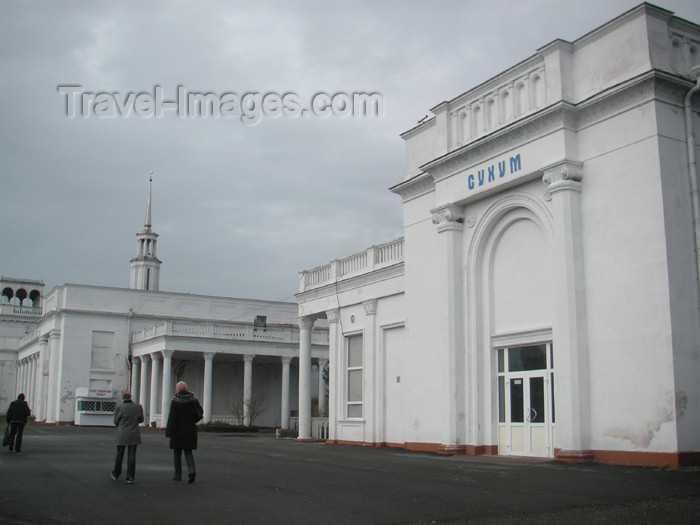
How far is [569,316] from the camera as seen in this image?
16.7m

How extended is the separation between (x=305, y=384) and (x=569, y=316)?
51.1 ft

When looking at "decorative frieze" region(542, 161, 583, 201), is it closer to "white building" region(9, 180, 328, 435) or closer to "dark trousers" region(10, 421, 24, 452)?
"dark trousers" region(10, 421, 24, 452)

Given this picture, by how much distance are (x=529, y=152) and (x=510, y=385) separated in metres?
6.27

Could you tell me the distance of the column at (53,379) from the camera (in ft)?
180

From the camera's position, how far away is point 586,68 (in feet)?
57.7

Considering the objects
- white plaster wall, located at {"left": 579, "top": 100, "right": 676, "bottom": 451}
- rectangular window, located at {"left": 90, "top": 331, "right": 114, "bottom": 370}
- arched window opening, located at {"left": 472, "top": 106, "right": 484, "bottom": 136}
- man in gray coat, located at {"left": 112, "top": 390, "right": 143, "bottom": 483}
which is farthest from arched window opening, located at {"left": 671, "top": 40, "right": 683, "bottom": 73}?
rectangular window, located at {"left": 90, "top": 331, "right": 114, "bottom": 370}

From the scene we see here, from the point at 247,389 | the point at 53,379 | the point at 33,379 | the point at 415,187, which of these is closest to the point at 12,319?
the point at 33,379

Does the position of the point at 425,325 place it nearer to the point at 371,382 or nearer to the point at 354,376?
the point at 371,382

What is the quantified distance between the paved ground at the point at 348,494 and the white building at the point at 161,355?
28602 millimetres

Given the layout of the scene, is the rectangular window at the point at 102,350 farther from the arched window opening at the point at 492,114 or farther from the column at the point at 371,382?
the arched window opening at the point at 492,114

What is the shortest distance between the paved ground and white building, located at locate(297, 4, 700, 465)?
74.5 inches

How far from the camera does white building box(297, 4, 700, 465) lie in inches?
603

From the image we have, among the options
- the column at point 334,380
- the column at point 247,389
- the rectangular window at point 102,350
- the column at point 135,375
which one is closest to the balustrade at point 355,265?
A: the column at point 334,380

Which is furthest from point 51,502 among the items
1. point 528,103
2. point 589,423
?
point 528,103
